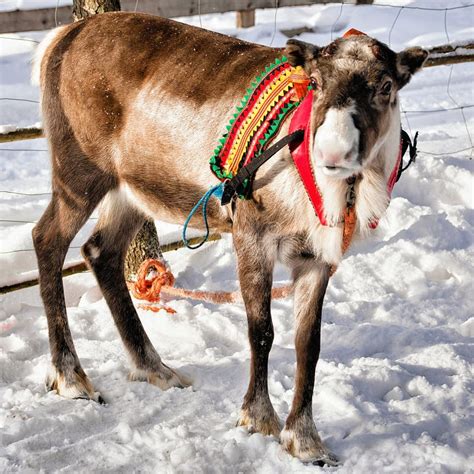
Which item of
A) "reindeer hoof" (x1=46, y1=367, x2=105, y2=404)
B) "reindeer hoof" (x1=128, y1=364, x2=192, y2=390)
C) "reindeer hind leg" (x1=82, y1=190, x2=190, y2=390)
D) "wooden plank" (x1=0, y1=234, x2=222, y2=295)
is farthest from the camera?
"wooden plank" (x1=0, y1=234, x2=222, y2=295)

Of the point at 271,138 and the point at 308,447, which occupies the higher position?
the point at 271,138

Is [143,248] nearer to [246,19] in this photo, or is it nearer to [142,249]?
[142,249]

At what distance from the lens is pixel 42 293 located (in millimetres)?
4320

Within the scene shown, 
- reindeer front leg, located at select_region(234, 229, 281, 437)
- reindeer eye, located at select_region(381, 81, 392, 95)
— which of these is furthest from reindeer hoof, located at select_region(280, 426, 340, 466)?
reindeer eye, located at select_region(381, 81, 392, 95)

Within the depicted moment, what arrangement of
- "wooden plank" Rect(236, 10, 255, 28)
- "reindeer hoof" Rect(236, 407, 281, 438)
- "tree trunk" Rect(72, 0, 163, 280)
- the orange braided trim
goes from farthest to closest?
"wooden plank" Rect(236, 10, 255, 28), "tree trunk" Rect(72, 0, 163, 280), "reindeer hoof" Rect(236, 407, 281, 438), the orange braided trim

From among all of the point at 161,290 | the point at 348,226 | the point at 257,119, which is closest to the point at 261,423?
the point at 348,226

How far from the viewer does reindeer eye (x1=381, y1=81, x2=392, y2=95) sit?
124 inches

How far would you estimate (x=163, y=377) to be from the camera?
4219 mm

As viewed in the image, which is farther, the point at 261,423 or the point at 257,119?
the point at 261,423

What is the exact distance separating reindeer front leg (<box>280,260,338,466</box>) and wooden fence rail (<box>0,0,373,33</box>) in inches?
246

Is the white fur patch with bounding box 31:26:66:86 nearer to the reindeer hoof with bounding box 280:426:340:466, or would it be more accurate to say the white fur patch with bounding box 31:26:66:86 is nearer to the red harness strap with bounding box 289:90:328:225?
the red harness strap with bounding box 289:90:328:225

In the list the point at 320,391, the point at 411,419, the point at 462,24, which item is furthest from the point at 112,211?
the point at 462,24

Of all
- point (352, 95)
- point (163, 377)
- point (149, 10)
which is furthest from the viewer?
point (149, 10)

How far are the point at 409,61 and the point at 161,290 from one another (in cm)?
240
